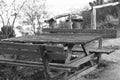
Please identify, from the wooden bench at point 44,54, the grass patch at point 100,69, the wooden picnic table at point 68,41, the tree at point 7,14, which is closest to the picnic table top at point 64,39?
the wooden picnic table at point 68,41

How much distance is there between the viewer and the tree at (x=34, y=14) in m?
12.3

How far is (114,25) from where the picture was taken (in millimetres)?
13492

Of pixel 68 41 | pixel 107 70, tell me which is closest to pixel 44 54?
pixel 68 41

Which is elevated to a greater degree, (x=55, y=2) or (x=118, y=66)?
(x=55, y=2)

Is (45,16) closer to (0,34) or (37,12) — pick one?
(37,12)

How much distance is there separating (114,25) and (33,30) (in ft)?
16.5

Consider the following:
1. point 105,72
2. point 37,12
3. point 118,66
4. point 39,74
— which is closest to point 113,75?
point 105,72

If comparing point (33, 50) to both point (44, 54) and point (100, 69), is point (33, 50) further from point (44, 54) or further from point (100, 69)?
point (100, 69)

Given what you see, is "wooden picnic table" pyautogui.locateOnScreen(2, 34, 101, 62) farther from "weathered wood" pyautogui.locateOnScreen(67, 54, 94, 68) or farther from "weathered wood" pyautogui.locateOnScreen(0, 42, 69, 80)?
"weathered wood" pyautogui.locateOnScreen(0, 42, 69, 80)

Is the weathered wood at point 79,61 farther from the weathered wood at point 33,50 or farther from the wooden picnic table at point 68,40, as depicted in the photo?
the weathered wood at point 33,50

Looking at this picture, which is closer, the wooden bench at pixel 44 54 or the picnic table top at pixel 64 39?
the wooden bench at pixel 44 54

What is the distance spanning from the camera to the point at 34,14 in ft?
41.0

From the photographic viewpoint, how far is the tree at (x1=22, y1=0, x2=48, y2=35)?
1226 centimetres

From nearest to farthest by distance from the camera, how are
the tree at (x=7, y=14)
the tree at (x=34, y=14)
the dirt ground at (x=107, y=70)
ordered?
the dirt ground at (x=107, y=70) → the tree at (x=7, y=14) → the tree at (x=34, y=14)
